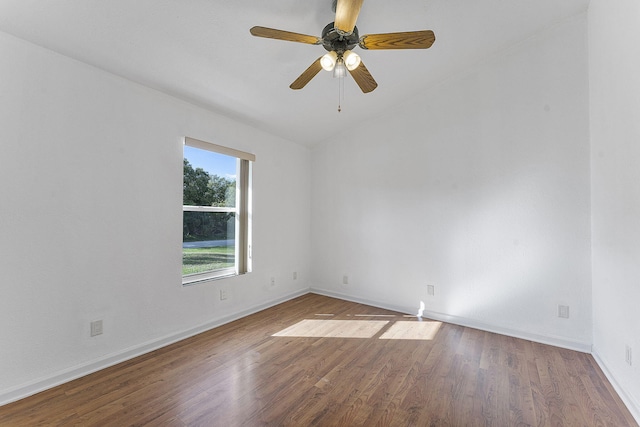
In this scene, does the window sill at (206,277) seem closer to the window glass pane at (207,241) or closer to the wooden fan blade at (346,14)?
the window glass pane at (207,241)

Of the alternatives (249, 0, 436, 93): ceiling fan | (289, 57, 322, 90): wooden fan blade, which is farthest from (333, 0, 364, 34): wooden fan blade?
(289, 57, 322, 90): wooden fan blade

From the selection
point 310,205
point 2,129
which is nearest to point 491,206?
point 310,205

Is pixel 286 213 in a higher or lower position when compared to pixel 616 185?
lower

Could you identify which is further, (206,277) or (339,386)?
(206,277)

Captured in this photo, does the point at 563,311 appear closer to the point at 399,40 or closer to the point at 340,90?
the point at 399,40

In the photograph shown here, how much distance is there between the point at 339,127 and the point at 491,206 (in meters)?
2.28

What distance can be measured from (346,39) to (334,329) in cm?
279

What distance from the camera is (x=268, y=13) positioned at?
206 centimetres

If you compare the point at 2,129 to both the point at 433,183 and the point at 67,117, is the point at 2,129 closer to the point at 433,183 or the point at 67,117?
the point at 67,117

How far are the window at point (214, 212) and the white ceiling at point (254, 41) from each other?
55 centimetres

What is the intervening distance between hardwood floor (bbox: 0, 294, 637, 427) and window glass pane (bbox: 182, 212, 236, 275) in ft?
2.54

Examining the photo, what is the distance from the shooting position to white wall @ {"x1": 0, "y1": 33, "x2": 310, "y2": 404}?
6.23 feet

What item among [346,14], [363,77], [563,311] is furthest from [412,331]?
[346,14]

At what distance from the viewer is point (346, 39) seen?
1.86 m
